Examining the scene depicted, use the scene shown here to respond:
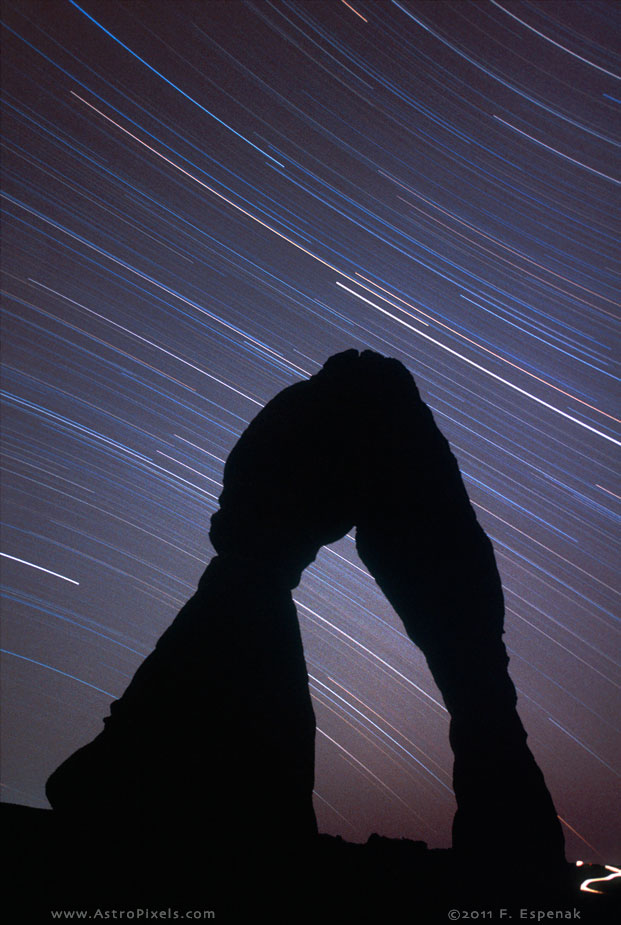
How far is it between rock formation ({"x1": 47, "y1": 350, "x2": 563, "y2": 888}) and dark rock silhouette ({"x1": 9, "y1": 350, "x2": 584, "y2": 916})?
23mm

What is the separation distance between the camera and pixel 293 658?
9.22m

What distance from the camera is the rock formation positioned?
301 inches

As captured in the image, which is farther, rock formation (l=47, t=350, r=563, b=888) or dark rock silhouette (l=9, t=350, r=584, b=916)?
rock formation (l=47, t=350, r=563, b=888)

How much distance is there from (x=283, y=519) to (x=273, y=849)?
4621mm

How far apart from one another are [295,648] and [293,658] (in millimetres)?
181

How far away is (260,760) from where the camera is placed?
26.6 feet

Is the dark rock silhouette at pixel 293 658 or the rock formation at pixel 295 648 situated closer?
the dark rock silhouette at pixel 293 658

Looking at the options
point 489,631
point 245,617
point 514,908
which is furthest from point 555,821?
point 245,617

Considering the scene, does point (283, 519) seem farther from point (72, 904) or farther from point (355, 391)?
point (72, 904)

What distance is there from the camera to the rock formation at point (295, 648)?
301 inches

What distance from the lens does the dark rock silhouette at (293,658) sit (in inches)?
297

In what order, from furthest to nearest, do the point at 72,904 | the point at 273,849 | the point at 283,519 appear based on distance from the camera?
the point at 283,519 → the point at 273,849 → the point at 72,904

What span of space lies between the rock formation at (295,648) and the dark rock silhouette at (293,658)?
0.02m

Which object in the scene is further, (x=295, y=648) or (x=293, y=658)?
(x=295, y=648)
